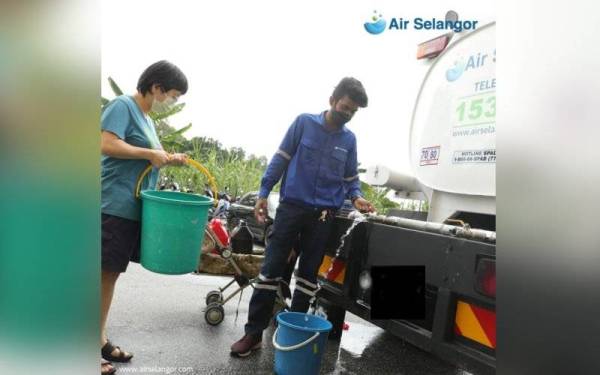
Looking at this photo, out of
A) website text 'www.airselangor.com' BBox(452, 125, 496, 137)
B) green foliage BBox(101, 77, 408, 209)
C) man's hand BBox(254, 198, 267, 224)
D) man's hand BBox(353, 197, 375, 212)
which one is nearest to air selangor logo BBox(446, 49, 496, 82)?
website text 'www.airselangor.com' BBox(452, 125, 496, 137)

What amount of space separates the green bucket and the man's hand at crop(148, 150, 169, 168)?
0.16 m

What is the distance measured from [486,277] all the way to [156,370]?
70.8 inches

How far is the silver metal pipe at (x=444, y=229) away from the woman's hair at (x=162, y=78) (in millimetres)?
1295

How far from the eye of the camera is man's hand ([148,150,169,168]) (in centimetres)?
217

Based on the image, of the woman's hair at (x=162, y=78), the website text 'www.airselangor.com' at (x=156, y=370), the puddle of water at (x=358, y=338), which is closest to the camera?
the woman's hair at (x=162, y=78)

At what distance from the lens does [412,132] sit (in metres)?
3.28

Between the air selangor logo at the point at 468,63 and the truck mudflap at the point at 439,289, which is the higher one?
the air selangor logo at the point at 468,63

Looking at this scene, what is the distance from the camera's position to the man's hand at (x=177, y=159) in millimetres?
2219

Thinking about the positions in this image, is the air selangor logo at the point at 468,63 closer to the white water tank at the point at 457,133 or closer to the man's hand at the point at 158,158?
the white water tank at the point at 457,133

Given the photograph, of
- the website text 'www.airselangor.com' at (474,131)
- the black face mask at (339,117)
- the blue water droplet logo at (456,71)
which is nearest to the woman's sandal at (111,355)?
the black face mask at (339,117)

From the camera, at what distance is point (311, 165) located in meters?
2.85
